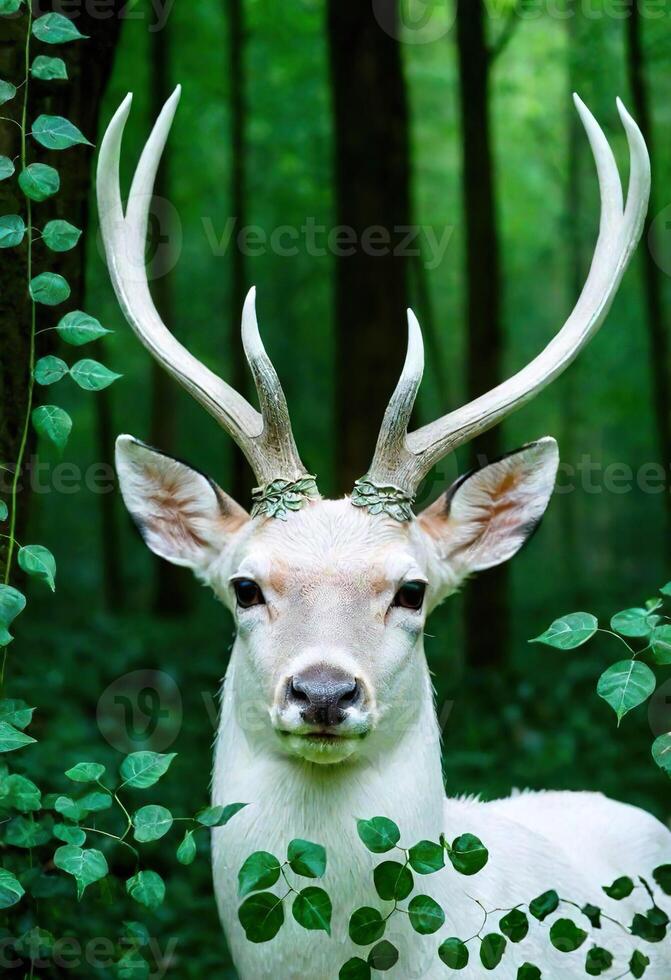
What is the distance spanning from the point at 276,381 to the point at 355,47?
5831 mm

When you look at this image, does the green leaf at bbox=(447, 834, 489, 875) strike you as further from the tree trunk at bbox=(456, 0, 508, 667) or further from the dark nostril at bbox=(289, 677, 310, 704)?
the tree trunk at bbox=(456, 0, 508, 667)

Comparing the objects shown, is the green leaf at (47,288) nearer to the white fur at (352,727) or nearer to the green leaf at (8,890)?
the white fur at (352,727)

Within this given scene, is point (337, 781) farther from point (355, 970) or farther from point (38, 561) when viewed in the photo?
point (38, 561)

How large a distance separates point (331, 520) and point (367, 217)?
18.1 ft

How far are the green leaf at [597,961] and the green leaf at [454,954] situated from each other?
478 mm

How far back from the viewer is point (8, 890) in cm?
343

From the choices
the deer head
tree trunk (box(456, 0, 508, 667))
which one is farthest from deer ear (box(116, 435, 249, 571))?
tree trunk (box(456, 0, 508, 667))

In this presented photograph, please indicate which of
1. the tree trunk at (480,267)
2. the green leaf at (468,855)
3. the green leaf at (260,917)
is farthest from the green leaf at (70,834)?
the tree trunk at (480,267)

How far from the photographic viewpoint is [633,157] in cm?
405

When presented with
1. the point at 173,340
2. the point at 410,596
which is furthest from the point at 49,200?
the point at 410,596

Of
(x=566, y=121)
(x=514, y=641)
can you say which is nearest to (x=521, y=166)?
(x=566, y=121)

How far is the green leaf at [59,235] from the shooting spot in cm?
374

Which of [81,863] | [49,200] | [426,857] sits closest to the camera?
[426,857]

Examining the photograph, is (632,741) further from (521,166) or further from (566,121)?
(521,166)
